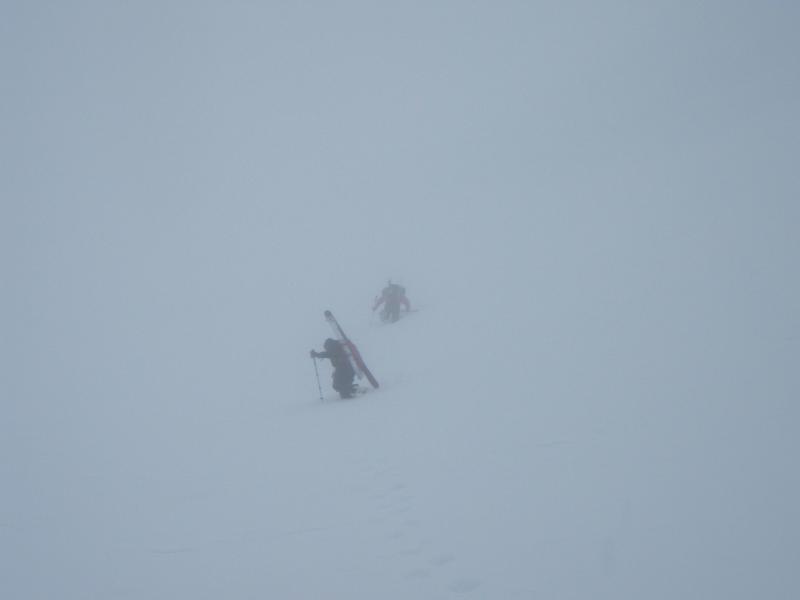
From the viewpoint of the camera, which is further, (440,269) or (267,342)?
(440,269)

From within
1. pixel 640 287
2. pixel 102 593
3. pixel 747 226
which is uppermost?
pixel 747 226

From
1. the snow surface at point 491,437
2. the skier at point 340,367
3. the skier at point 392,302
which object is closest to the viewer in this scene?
the snow surface at point 491,437

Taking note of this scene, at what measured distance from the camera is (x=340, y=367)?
29.3 feet

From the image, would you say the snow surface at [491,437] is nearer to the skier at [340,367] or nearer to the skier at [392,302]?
the skier at [340,367]

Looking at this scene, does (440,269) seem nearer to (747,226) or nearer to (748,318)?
(747,226)

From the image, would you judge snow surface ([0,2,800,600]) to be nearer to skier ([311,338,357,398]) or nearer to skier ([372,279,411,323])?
skier ([311,338,357,398])

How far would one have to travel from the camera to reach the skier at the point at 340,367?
8812 millimetres

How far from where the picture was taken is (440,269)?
24422 mm

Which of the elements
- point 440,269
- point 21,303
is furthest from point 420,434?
point 21,303

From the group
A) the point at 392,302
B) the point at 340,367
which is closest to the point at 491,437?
the point at 340,367

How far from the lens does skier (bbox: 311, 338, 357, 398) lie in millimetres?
8812

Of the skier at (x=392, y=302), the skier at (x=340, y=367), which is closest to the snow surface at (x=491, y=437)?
the skier at (x=340, y=367)

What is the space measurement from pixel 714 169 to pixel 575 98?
2721 inches

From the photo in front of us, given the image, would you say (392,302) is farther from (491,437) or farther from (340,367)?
(491,437)
